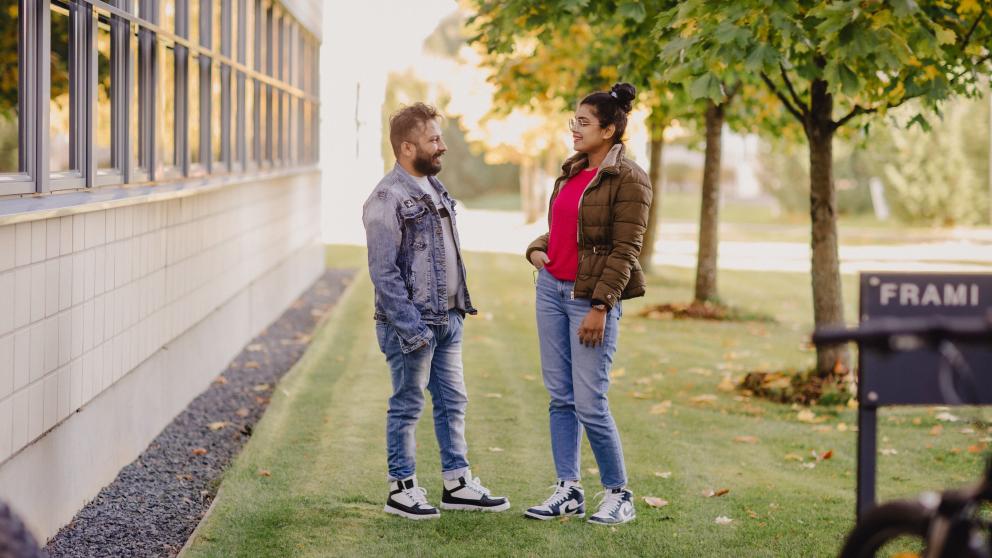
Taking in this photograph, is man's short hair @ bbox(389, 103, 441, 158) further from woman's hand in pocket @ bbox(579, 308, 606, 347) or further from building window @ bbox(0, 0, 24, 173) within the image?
building window @ bbox(0, 0, 24, 173)

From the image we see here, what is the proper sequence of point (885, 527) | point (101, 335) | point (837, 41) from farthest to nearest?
point (837, 41)
point (101, 335)
point (885, 527)

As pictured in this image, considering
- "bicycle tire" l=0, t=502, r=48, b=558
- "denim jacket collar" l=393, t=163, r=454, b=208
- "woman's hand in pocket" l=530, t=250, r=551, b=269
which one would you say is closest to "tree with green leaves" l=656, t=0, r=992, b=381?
"woman's hand in pocket" l=530, t=250, r=551, b=269

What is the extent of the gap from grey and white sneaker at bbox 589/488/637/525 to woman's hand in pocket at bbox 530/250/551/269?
3.60ft

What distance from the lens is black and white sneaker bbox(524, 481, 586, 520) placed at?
626 centimetres

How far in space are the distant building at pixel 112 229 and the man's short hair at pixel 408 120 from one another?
156 centimetres

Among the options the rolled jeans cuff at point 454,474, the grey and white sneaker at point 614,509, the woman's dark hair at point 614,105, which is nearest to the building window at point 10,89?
the rolled jeans cuff at point 454,474

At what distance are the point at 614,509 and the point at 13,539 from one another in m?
3.52

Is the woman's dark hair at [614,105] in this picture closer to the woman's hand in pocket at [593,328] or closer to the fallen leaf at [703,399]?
the woman's hand in pocket at [593,328]

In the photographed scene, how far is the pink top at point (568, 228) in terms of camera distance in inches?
235

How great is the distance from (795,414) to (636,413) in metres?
1.16

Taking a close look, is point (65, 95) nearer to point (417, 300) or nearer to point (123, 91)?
point (123, 91)

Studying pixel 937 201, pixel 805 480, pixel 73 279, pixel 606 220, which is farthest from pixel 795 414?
pixel 937 201

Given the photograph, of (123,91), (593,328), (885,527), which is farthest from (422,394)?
(885,527)

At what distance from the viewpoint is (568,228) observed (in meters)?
6.02
